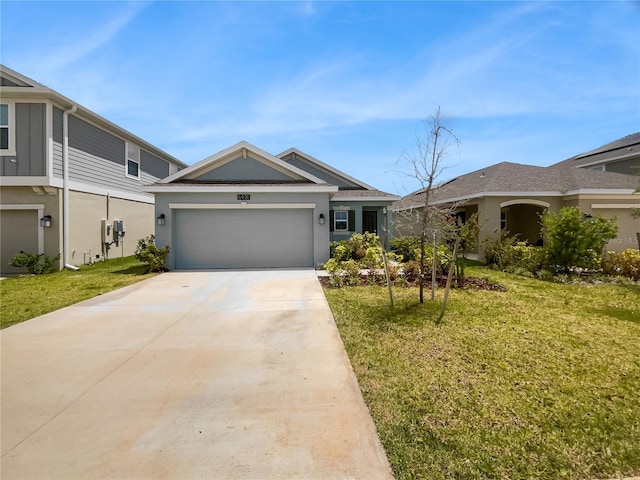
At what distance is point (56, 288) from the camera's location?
8898mm

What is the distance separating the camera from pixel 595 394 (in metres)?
3.32

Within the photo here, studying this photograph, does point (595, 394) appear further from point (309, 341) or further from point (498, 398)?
point (309, 341)

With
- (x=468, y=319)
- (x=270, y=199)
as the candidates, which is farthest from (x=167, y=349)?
(x=270, y=199)

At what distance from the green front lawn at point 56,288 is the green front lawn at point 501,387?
6211 mm

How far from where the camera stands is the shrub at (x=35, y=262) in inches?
436

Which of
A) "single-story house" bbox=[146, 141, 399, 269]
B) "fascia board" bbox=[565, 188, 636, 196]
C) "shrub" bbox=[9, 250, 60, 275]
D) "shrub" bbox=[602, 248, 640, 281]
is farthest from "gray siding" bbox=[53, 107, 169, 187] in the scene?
"fascia board" bbox=[565, 188, 636, 196]

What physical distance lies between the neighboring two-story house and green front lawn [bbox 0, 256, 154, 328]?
1317 mm

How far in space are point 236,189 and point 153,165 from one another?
28.6ft

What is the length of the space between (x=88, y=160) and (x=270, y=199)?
7523mm

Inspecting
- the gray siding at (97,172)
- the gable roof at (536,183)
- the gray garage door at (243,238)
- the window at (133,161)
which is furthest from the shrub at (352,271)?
the window at (133,161)

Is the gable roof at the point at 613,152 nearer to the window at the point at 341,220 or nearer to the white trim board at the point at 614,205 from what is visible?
the white trim board at the point at 614,205

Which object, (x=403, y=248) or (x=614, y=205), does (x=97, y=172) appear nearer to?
(x=403, y=248)

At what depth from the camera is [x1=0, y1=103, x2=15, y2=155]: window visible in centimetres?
1104

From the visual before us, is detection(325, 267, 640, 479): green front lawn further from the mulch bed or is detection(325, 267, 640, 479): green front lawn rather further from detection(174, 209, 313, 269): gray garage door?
detection(174, 209, 313, 269): gray garage door
